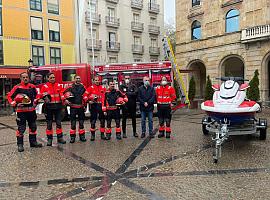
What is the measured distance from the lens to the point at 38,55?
2612cm

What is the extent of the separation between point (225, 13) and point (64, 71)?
50.9 ft

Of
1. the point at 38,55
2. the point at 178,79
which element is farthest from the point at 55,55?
the point at 178,79

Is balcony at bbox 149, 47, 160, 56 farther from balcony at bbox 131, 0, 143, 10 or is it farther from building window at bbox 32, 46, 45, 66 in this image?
building window at bbox 32, 46, 45, 66

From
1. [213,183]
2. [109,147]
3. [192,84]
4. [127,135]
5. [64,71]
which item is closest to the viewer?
[213,183]

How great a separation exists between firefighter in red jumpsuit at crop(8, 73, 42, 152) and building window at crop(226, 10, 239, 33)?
18.9 metres

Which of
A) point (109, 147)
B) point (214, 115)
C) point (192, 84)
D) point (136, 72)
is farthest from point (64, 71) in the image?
point (192, 84)

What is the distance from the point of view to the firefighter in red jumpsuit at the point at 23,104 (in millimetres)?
6715

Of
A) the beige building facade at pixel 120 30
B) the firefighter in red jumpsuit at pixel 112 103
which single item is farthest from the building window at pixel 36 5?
the firefighter in red jumpsuit at pixel 112 103

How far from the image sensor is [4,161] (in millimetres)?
5781

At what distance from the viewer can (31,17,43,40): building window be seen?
25750 millimetres

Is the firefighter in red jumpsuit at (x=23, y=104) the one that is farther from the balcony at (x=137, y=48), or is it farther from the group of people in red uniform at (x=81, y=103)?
the balcony at (x=137, y=48)

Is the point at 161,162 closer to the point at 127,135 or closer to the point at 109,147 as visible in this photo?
the point at 109,147

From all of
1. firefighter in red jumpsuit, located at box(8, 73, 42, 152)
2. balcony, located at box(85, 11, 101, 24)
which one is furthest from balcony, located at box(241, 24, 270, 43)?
firefighter in red jumpsuit, located at box(8, 73, 42, 152)

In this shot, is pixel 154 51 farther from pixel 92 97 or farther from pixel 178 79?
pixel 92 97
